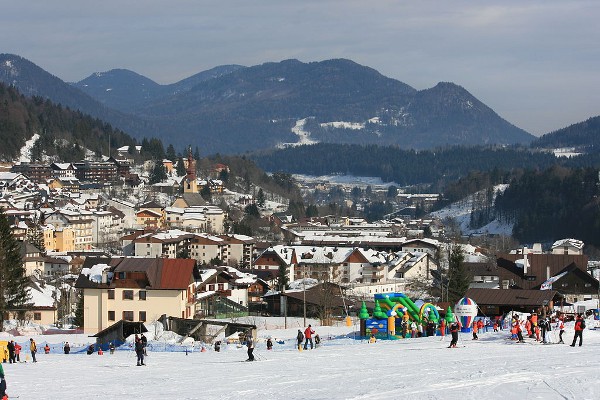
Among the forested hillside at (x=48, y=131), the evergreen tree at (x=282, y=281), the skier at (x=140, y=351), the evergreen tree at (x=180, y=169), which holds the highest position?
the forested hillside at (x=48, y=131)

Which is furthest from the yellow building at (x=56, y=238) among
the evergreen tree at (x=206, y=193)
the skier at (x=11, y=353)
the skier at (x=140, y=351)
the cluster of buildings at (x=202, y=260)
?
the skier at (x=140, y=351)

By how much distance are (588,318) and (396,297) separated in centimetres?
588

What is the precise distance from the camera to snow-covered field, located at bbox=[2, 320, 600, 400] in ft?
59.2

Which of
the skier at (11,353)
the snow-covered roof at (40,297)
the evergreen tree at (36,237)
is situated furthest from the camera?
the evergreen tree at (36,237)

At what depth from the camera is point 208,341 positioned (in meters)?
32.2

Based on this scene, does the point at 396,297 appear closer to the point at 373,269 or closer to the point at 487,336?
the point at 487,336

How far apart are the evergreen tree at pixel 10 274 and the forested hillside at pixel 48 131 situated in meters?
111

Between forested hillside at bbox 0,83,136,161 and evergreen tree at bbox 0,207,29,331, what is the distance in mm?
110744

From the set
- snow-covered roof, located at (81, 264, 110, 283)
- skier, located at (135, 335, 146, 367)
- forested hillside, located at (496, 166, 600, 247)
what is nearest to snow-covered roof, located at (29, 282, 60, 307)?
snow-covered roof, located at (81, 264, 110, 283)

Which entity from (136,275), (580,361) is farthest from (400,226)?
(580,361)

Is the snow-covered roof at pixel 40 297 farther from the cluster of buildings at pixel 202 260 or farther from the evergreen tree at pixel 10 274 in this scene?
the evergreen tree at pixel 10 274

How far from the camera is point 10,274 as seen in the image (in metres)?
46.8

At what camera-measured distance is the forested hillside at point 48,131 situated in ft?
522

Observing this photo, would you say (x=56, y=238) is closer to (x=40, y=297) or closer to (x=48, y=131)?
(x=40, y=297)
